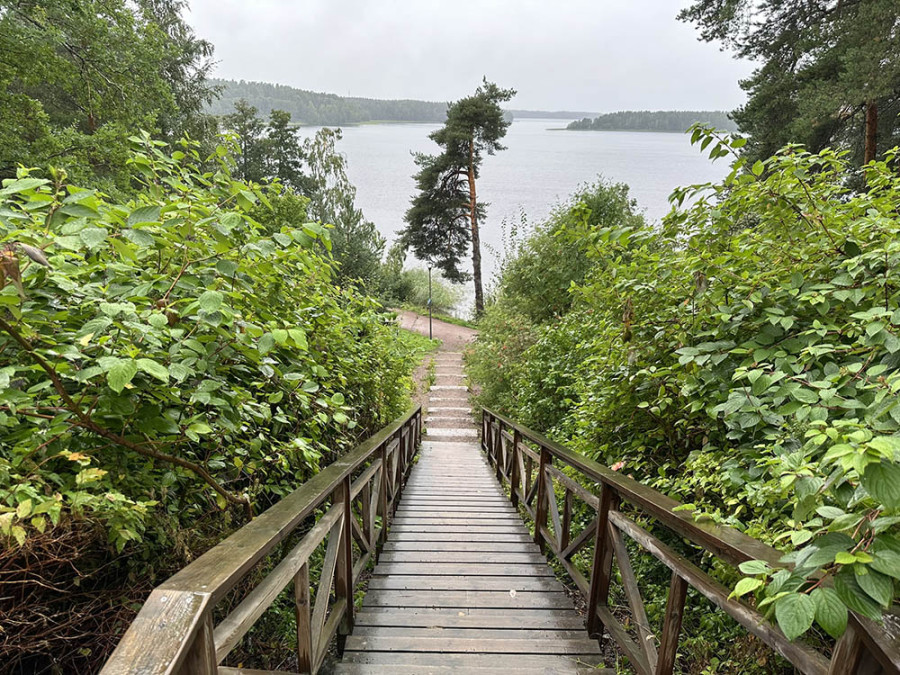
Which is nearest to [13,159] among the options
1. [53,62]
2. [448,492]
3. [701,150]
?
[53,62]

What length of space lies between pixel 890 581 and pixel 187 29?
65.3 ft

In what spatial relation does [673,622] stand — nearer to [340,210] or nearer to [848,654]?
[848,654]

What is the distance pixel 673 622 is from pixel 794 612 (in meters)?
0.94

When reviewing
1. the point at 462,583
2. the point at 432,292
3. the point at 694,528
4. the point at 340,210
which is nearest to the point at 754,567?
the point at 694,528

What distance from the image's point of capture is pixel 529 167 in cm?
2850

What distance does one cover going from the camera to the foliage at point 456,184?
58.1 ft

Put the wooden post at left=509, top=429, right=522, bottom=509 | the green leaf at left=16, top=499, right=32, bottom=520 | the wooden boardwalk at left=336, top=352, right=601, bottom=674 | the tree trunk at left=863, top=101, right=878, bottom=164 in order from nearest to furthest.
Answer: the green leaf at left=16, top=499, right=32, bottom=520 < the wooden boardwalk at left=336, top=352, right=601, bottom=674 < the wooden post at left=509, top=429, right=522, bottom=509 < the tree trunk at left=863, top=101, right=878, bottom=164

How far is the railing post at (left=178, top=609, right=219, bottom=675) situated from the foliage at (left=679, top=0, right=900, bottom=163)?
31.9 feet

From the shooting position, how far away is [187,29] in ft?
46.9

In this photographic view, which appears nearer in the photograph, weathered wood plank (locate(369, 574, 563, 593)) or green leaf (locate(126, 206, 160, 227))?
green leaf (locate(126, 206, 160, 227))

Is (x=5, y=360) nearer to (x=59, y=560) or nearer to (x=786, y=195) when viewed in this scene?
(x=59, y=560)

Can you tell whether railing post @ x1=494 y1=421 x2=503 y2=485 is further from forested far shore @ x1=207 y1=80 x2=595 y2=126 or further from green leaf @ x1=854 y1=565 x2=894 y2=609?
forested far shore @ x1=207 y1=80 x2=595 y2=126

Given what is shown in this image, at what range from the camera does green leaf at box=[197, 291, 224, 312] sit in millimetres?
1209

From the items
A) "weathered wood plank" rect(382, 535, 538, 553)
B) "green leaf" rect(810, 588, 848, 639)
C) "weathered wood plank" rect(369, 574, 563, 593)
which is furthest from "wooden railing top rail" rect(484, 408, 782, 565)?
"weathered wood plank" rect(382, 535, 538, 553)
